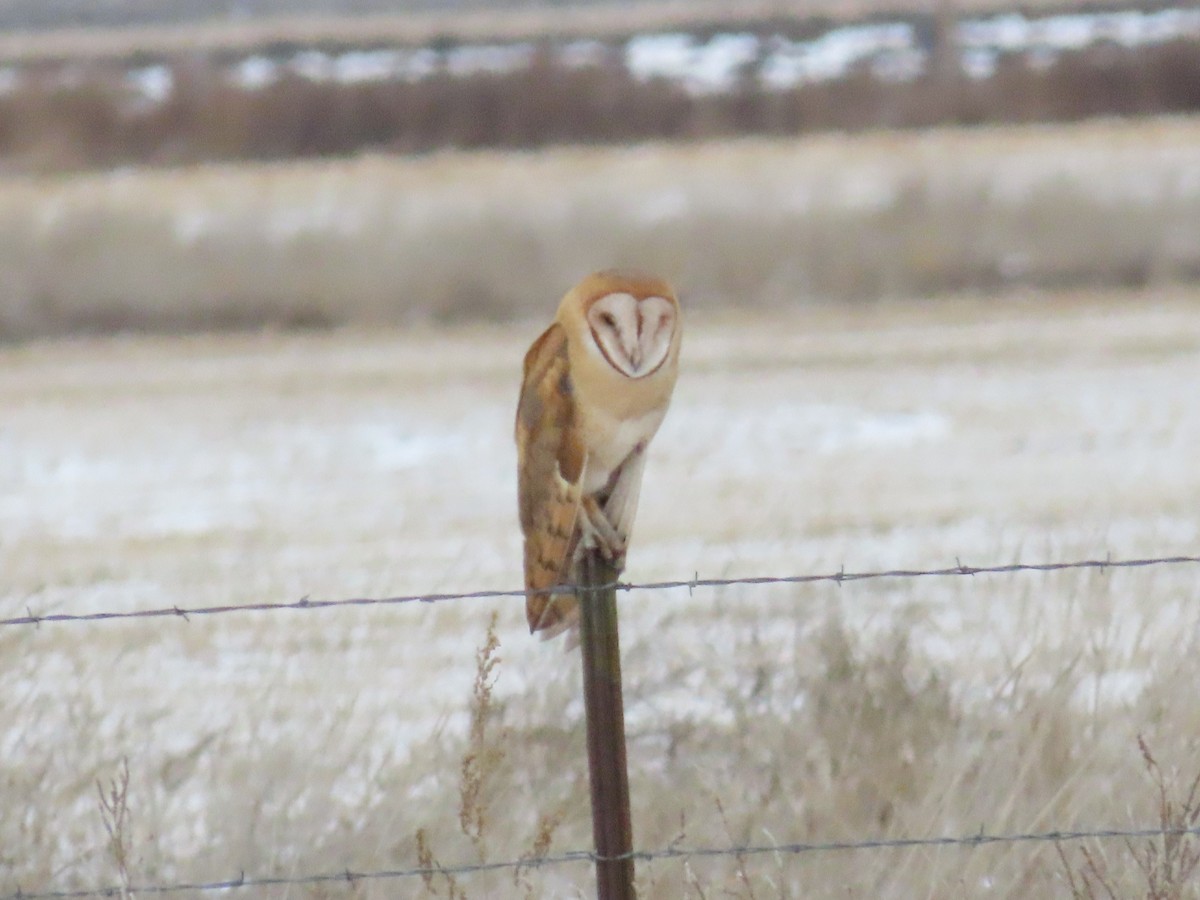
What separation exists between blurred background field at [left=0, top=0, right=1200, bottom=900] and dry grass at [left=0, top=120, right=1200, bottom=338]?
5 centimetres

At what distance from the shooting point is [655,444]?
991cm

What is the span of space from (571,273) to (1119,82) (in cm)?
819

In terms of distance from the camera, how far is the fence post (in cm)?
283

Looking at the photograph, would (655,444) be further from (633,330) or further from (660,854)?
(633,330)

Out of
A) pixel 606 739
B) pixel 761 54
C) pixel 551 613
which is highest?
pixel 761 54

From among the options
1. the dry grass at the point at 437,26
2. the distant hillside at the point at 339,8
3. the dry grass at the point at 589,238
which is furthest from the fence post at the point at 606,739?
the distant hillside at the point at 339,8

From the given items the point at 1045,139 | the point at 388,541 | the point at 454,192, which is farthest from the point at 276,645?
the point at 1045,139

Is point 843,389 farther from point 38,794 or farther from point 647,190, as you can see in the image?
point 38,794

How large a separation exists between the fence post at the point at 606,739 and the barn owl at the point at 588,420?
0.22 metres

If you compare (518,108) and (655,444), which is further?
(518,108)

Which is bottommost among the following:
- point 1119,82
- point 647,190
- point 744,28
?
point 647,190

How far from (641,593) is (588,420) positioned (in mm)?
3597

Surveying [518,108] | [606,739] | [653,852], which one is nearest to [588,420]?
[606,739]

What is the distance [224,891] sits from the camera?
391cm
